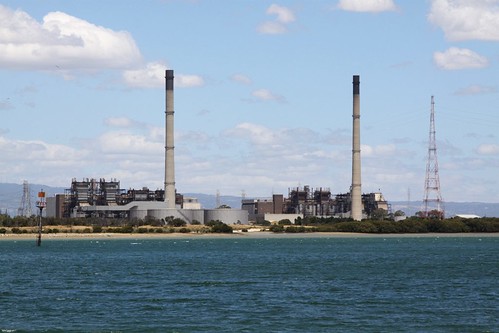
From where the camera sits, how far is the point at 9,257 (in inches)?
5039

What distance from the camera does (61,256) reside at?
129625mm

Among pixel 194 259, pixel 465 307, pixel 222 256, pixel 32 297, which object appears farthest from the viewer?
pixel 222 256

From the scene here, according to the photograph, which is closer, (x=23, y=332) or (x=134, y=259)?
(x=23, y=332)

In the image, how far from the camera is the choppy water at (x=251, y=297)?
5153 centimetres

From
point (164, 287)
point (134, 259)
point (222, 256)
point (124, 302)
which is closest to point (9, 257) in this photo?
point (134, 259)

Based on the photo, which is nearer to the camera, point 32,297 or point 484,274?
point 32,297

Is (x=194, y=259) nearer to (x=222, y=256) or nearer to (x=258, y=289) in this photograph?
(x=222, y=256)

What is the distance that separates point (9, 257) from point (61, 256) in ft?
20.9

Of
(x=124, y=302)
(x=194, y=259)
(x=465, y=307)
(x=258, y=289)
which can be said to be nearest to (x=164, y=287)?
(x=258, y=289)

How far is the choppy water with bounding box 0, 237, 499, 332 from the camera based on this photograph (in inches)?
2029

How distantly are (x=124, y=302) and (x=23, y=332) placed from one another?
13806 millimetres

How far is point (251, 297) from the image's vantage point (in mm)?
65875

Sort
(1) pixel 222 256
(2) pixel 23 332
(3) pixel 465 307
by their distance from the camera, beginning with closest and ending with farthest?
(2) pixel 23 332 → (3) pixel 465 307 → (1) pixel 222 256

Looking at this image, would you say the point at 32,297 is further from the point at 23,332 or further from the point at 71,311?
the point at 23,332
